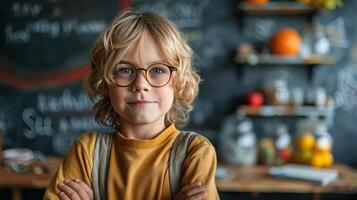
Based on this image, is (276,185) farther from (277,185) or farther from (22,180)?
(22,180)

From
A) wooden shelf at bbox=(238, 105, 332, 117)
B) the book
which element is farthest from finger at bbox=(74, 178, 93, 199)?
wooden shelf at bbox=(238, 105, 332, 117)

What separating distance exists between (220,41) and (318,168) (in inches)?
33.0

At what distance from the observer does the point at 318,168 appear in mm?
2020

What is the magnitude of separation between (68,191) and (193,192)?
0.79 ft

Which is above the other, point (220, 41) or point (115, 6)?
point (115, 6)

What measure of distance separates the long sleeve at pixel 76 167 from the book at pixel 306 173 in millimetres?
1242

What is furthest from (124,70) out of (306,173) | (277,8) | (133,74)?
(277,8)

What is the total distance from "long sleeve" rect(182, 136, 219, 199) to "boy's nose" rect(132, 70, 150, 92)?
0.15m

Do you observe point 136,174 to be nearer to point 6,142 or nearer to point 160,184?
point 160,184

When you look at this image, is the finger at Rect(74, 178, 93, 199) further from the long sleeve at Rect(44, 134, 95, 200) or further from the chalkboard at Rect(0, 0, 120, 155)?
the chalkboard at Rect(0, 0, 120, 155)

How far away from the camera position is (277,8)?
2.17 m

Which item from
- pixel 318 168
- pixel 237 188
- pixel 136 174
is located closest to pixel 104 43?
pixel 136 174

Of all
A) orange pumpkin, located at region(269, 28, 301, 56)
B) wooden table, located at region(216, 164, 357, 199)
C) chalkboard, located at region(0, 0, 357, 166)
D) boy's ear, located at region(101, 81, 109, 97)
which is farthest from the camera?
chalkboard, located at region(0, 0, 357, 166)

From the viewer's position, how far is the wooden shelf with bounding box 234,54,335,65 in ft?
7.11
